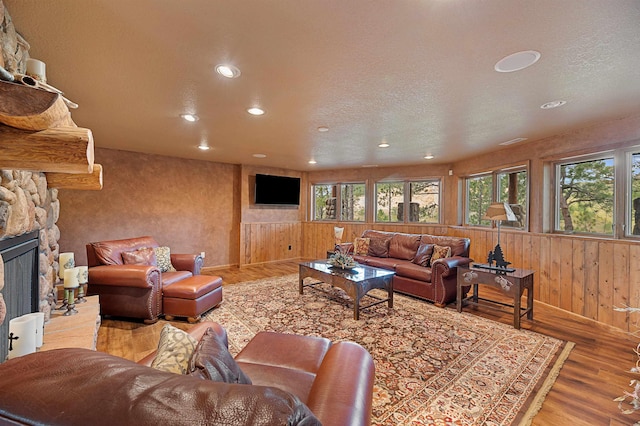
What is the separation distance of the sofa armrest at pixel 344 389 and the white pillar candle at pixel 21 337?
145 centimetres

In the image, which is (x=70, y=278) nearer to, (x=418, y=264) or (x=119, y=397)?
(x=119, y=397)

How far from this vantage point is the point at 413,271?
3973mm

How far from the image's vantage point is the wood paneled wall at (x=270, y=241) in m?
6.27

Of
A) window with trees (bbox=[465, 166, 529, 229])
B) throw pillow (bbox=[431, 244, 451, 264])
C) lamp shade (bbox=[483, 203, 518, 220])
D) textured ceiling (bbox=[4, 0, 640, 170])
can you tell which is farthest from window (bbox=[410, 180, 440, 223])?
textured ceiling (bbox=[4, 0, 640, 170])

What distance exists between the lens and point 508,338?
2.77 metres

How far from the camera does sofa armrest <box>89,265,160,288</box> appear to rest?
3004 millimetres

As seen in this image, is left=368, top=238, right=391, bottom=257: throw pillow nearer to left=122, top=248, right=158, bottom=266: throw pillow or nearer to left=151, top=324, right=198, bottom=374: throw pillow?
left=122, top=248, right=158, bottom=266: throw pillow

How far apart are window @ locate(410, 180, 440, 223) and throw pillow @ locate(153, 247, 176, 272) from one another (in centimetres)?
462

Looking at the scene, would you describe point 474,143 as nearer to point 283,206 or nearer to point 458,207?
point 458,207

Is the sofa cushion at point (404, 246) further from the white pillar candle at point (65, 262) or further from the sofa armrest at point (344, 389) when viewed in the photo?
the white pillar candle at point (65, 262)

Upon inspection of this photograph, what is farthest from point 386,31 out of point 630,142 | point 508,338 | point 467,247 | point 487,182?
point 487,182

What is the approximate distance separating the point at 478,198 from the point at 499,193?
50cm

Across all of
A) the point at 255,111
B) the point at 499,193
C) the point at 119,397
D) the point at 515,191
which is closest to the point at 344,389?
the point at 119,397

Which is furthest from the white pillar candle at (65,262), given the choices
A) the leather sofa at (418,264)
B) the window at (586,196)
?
the window at (586,196)
